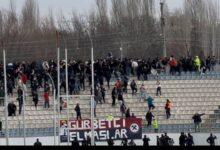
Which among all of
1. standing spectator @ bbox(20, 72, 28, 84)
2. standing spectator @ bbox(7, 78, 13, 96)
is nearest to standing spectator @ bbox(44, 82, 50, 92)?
standing spectator @ bbox(20, 72, 28, 84)

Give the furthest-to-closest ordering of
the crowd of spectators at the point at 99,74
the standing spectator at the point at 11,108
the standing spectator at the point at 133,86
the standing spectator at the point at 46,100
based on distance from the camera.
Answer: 1. the standing spectator at the point at 133,86
2. the crowd of spectators at the point at 99,74
3. the standing spectator at the point at 46,100
4. the standing spectator at the point at 11,108

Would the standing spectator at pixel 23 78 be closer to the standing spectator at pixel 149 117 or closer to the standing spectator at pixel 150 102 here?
the standing spectator at pixel 149 117

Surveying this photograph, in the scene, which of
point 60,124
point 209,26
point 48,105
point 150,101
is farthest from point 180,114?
point 209,26

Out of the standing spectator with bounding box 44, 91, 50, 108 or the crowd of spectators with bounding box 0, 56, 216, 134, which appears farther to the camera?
the crowd of spectators with bounding box 0, 56, 216, 134

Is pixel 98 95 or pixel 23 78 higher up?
pixel 23 78

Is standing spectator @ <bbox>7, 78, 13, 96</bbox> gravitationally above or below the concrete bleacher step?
above

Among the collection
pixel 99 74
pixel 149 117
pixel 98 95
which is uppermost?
pixel 99 74

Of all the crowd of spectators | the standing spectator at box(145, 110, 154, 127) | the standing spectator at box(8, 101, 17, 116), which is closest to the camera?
the standing spectator at box(145, 110, 154, 127)

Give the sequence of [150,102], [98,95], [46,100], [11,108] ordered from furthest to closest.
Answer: [98,95] → [150,102] → [46,100] → [11,108]

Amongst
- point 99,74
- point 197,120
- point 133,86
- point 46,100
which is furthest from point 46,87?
point 197,120

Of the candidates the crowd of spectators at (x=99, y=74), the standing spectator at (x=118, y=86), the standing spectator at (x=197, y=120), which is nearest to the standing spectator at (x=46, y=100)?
the crowd of spectators at (x=99, y=74)

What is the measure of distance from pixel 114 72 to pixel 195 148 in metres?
32.6

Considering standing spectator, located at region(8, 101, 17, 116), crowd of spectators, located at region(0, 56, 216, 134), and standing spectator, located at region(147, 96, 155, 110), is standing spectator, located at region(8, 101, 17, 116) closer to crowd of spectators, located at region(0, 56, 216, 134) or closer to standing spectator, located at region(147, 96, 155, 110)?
crowd of spectators, located at region(0, 56, 216, 134)

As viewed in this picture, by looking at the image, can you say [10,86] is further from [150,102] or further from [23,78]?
[150,102]
